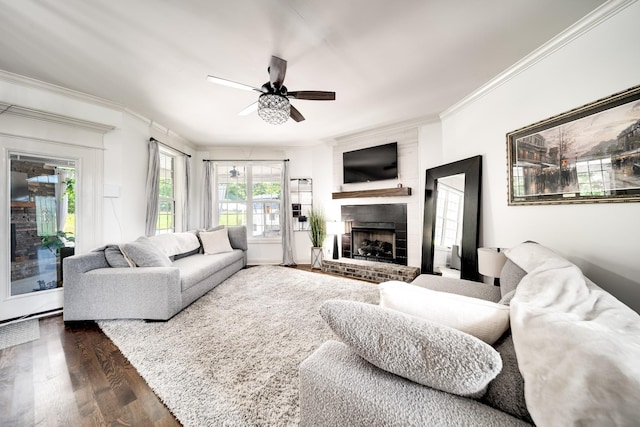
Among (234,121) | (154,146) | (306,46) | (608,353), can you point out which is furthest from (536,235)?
(154,146)

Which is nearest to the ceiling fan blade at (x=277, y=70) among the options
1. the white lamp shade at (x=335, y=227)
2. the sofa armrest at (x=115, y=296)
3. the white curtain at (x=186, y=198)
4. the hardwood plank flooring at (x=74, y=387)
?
the sofa armrest at (x=115, y=296)

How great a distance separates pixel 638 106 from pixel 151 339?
12.6 ft

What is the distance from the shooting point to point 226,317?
2.36m

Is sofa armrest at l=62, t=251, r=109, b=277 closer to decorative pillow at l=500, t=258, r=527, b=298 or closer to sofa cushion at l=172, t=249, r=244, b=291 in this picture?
sofa cushion at l=172, t=249, r=244, b=291

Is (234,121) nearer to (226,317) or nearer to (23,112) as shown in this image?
(23,112)

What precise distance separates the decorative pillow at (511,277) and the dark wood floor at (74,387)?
2.12 metres

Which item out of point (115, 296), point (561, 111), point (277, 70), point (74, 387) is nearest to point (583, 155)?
point (561, 111)

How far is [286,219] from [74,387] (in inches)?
144

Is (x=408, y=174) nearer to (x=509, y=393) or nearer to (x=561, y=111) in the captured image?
(x=561, y=111)

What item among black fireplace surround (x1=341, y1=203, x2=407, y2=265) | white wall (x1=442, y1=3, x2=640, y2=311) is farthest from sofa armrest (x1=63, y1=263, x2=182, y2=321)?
white wall (x1=442, y1=3, x2=640, y2=311)

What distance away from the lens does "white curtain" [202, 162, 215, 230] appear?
188 inches

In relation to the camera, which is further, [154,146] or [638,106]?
[154,146]

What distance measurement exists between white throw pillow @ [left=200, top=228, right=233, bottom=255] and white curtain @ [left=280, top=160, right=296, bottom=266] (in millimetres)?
1106

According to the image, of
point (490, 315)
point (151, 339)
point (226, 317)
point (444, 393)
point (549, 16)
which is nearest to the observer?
point (444, 393)
